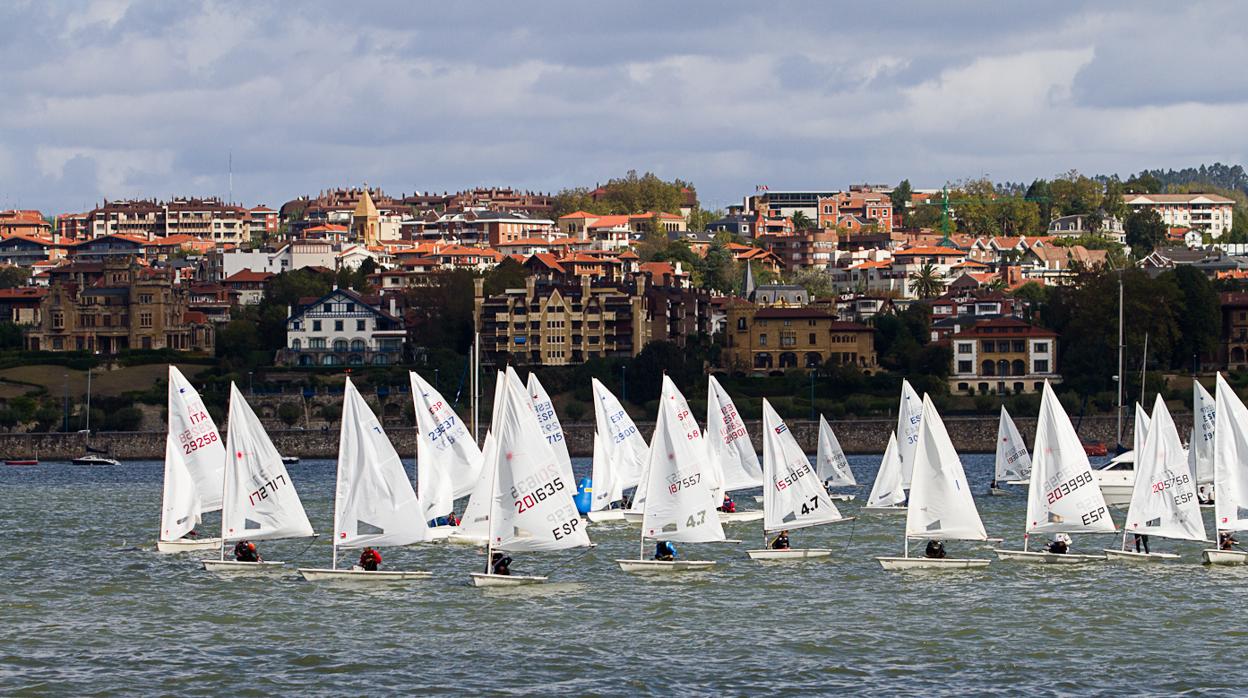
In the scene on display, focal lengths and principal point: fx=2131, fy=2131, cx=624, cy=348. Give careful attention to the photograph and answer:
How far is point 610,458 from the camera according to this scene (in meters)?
67.1

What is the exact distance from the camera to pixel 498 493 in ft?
155

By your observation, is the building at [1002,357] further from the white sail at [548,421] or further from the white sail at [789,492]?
the white sail at [789,492]

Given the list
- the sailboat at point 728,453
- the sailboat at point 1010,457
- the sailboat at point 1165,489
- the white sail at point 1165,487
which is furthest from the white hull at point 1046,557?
the sailboat at point 1010,457

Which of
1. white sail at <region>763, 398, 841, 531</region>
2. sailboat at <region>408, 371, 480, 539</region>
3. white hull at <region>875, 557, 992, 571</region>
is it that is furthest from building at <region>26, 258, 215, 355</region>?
white hull at <region>875, 557, 992, 571</region>

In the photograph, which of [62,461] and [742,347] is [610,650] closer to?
[62,461]

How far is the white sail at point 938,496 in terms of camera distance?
2034 inches

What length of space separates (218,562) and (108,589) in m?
2.76

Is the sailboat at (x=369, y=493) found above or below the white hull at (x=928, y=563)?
above

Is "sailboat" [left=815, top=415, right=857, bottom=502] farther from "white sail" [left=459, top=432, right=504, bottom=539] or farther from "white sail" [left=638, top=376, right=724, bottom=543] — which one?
"white sail" [left=638, top=376, right=724, bottom=543]

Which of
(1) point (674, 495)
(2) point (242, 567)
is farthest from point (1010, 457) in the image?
(2) point (242, 567)

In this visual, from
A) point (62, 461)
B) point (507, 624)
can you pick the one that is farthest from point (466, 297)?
Result: point (507, 624)

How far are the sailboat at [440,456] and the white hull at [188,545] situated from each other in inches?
229

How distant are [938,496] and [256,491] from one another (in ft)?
54.1

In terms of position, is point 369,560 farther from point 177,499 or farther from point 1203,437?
point 1203,437
